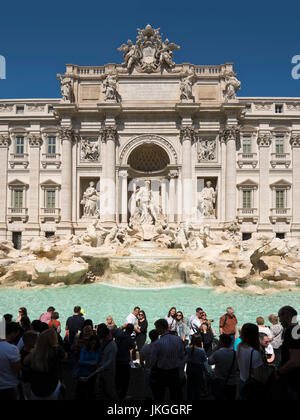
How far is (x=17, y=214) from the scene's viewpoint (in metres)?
24.9

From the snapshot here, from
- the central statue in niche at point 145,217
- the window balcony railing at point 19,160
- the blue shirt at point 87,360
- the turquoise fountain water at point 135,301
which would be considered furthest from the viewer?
the window balcony railing at point 19,160

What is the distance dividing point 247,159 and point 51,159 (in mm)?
16065

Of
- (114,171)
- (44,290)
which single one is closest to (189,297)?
(44,290)

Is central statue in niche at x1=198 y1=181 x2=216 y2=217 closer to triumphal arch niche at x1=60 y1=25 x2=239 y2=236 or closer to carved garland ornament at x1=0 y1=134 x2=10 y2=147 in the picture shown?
triumphal arch niche at x1=60 y1=25 x2=239 y2=236

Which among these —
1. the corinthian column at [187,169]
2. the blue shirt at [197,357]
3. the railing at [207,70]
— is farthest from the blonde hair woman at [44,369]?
the railing at [207,70]

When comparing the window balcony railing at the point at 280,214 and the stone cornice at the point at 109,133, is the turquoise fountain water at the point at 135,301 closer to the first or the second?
the window balcony railing at the point at 280,214

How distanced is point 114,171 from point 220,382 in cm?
2129

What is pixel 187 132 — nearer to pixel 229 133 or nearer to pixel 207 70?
pixel 229 133

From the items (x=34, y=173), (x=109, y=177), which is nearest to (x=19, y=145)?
(x=34, y=173)

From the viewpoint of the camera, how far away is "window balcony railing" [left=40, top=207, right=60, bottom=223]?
80.3 ft

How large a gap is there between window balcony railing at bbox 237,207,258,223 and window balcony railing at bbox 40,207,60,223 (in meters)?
14.5

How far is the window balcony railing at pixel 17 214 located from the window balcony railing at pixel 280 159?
67.3ft

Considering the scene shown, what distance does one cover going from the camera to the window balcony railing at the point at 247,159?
24.6 meters
